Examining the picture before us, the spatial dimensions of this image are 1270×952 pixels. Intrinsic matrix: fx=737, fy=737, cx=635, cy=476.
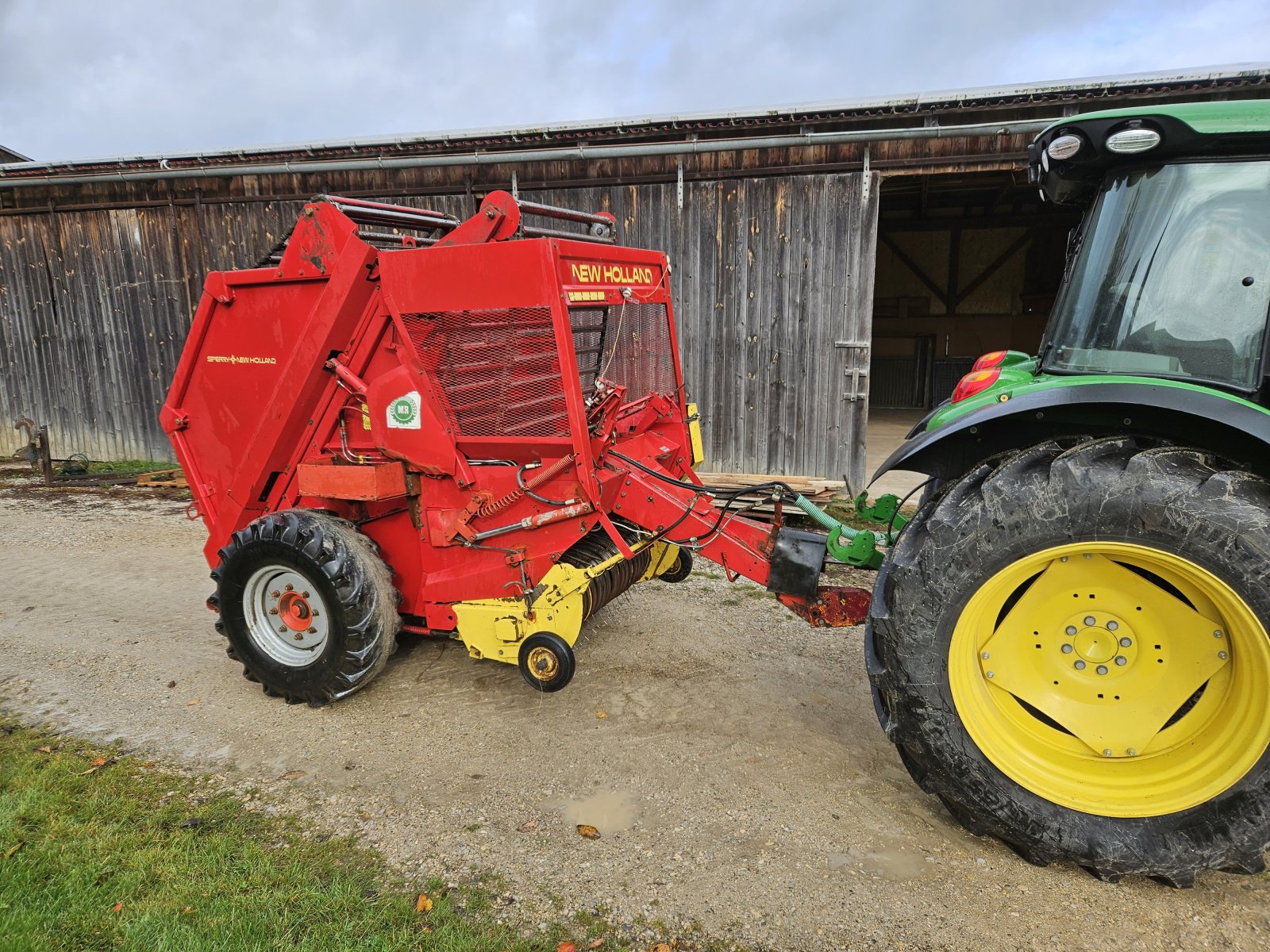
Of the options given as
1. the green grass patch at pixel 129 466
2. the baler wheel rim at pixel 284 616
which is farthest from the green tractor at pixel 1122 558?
the green grass patch at pixel 129 466

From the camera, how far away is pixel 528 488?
3322mm

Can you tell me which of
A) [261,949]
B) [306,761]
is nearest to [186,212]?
[306,761]

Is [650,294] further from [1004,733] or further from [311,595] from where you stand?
[1004,733]

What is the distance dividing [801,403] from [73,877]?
22.2 feet

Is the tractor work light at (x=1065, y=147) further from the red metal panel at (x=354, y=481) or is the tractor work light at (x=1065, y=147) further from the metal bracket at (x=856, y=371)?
the metal bracket at (x=856, y=371)

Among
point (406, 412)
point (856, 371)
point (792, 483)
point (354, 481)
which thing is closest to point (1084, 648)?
point (406, 412)

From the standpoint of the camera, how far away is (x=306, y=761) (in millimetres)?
3150

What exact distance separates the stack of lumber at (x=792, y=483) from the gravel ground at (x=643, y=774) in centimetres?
242

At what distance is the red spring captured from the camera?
3.24 metres

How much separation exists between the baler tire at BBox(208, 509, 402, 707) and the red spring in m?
0.60

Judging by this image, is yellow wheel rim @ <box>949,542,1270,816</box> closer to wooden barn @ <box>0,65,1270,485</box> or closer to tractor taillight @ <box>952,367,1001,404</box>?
tractor taillight @ <box>952,367,1001,404</box>

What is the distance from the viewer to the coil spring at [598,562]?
3.45 m

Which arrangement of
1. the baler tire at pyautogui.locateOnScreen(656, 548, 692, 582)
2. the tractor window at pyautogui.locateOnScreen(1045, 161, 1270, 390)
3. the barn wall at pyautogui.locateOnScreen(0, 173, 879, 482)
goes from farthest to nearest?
the barn wall at pyautogui.locateOnScreen(0, 173, 879, 482) < the baler tire at pyautogui.locateOnScreen(656, 548, 692, 582) < the tractor window at pyautogui.locateOnScreen(1045, 161, 1270, 390)

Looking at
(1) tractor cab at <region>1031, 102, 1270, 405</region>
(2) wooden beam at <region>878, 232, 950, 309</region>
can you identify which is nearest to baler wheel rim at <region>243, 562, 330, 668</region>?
(1) tractor cab at <region>1031, 102, 1270, 405</region>
